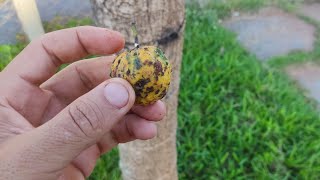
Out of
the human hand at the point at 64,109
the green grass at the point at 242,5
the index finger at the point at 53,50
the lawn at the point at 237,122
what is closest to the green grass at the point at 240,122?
the lawn at the point at 237,122

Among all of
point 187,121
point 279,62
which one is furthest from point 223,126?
point 279,62

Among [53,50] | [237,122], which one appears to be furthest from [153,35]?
[237,122]

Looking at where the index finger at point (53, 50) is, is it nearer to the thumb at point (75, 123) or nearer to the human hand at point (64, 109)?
the human hand at point (64, 109)

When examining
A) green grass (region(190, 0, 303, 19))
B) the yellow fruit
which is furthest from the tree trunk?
green grass (region(190, 0, 303, 19))

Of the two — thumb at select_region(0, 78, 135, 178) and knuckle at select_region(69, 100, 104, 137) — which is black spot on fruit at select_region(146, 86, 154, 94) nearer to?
thumb at select_region(0, 78, 135, 178)

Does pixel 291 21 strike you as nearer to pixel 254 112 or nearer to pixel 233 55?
pixel 233 55

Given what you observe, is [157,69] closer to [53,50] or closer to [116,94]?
[116,94]
